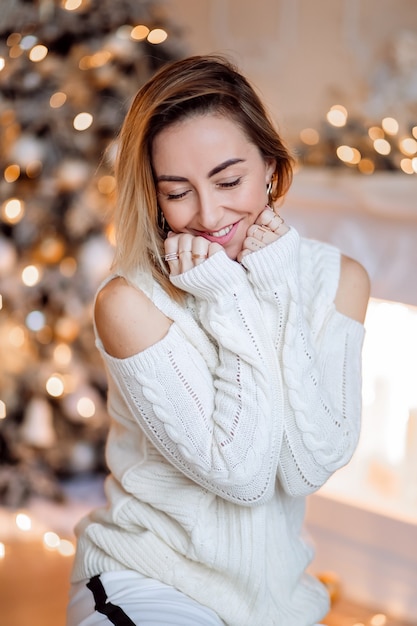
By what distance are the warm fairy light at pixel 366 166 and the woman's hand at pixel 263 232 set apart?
0.94 metres

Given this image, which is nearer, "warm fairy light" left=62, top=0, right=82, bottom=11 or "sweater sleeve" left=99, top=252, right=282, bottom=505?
"sweater sleeve" left=99, top=252, right=282, bottom=505

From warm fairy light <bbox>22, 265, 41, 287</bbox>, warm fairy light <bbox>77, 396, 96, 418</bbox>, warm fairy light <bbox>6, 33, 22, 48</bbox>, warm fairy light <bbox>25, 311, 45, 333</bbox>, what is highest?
warm fairy light <bbox>6, 33, 22, 48</bbox>

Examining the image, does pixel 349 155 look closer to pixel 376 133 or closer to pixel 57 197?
pixel 376 133

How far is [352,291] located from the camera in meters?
1.33

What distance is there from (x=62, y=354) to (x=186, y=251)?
119 centimetres

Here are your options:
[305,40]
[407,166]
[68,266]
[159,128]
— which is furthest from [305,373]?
[305,40]

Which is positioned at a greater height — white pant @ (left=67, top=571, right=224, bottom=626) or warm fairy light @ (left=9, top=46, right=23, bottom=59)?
warm fairy light @ (left=9, top=46, right=23, bottom=59)

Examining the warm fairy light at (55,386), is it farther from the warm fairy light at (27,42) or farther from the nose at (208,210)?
the nose at (208,210)

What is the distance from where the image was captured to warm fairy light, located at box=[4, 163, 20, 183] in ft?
6.89

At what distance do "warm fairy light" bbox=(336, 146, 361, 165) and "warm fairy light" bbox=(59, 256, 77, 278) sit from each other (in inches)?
31.1

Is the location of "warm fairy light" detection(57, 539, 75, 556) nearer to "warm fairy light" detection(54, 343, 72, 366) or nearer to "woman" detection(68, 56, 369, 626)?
"warm fairy light" detection(54, 343, 72, 366)

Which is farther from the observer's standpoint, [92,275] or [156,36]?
[92,275]

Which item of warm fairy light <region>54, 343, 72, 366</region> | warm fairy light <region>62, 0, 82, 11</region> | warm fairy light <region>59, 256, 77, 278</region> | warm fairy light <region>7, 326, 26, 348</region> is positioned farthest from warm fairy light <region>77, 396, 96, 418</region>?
warm fairy light <region>62, 0, 82, 11</region>

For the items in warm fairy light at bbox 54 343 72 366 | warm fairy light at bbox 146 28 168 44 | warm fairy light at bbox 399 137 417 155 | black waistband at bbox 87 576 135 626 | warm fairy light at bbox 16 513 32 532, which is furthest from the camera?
warm fairy light at bbox 54 343 72 366
